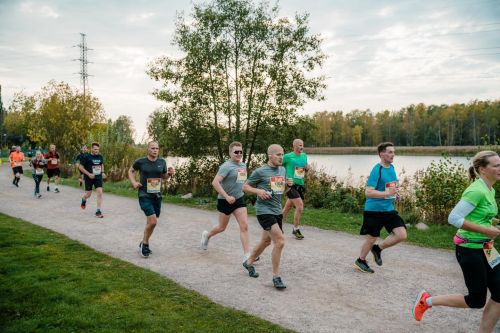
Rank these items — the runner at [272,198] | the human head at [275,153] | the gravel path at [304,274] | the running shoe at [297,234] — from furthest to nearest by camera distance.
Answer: the running shoe at [297,234] < the human head at [275,153] < the runner at [272,198] < the gravel path at [304,274]

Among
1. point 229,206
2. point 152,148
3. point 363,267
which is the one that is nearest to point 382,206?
point 363,267

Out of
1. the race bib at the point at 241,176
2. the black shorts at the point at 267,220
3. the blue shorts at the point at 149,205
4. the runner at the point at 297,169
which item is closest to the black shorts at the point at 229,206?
the race bib at the point at 241,176

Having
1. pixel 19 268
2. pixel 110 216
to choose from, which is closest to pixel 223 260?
pixel 19 268

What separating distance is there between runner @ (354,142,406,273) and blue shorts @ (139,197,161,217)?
387 cm

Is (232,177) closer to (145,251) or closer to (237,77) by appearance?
(145,251)

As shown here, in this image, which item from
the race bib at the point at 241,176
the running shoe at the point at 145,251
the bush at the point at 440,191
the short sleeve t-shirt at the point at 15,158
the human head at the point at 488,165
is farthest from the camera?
the short sleeve t-shirt at the point at 15,158

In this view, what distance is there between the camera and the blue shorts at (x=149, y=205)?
7649 mm

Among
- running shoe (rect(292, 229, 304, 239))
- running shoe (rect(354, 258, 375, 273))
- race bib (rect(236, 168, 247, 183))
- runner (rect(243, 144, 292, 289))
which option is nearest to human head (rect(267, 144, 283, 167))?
runner (rect(243, 144, 292, 289))

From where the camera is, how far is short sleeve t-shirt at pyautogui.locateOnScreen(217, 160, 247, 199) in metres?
7.05

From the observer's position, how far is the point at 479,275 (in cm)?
388

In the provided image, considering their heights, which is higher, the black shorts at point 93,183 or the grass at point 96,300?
the black shorts at point 93,183

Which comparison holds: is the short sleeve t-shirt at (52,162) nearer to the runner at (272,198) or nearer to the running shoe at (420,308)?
the runner at (272,198)

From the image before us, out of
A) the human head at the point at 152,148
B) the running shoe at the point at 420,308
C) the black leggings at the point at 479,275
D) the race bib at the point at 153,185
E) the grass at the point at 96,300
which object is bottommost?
the grass at the point at 96,300

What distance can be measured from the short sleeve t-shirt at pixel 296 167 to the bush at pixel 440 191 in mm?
4505
